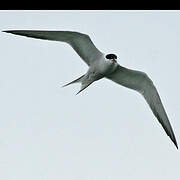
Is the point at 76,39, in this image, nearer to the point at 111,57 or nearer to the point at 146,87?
the point at 111,57

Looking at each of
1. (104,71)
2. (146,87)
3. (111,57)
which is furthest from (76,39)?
(146,87)

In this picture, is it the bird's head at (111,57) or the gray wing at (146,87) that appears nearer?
the bird's head at (111,57)

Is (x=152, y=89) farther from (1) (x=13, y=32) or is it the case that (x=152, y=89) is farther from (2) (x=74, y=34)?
(1) (x=13, y=32)

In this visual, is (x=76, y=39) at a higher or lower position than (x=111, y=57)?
higher

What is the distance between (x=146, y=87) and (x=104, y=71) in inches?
70.8

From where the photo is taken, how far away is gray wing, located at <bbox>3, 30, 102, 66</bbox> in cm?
1091

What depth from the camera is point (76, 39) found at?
11453 mm

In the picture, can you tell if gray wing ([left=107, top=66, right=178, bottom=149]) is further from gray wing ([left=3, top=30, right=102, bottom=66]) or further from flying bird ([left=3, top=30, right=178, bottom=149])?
gray wing ([left=3, top=30, right=102, bottom=66])

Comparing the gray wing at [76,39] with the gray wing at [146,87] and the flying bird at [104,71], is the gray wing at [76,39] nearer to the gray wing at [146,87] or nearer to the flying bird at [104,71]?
the flying bird at [104,71]

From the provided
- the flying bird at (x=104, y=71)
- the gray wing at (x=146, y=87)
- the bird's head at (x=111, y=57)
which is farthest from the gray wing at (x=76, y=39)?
the gray wing at (x=146, y=87)

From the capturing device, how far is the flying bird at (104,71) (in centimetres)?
1114

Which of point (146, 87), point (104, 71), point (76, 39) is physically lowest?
point (146, 87)
